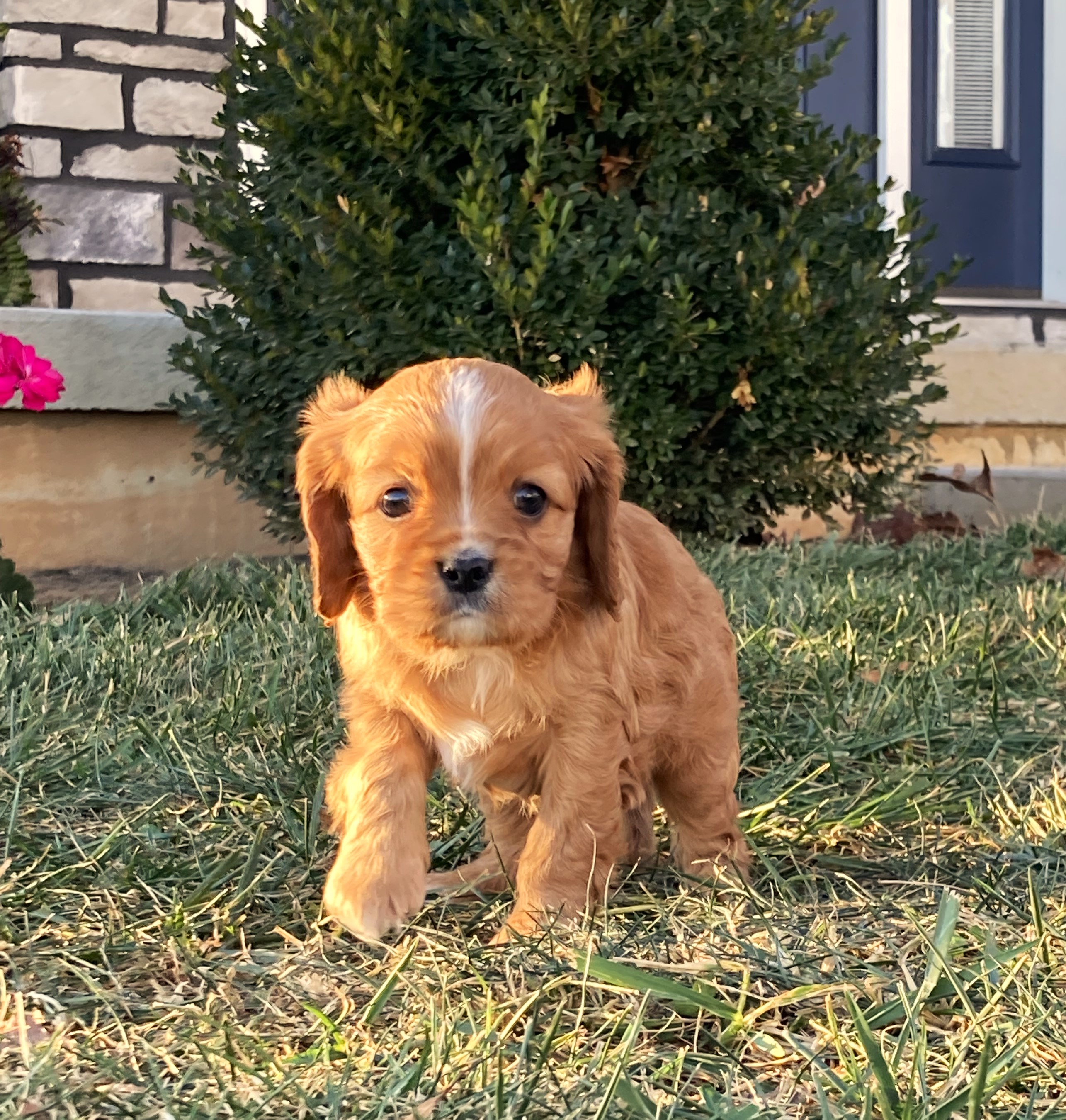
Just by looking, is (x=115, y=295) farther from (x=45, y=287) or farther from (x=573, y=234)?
(x=573, y=234)

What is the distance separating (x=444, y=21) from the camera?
204 inches

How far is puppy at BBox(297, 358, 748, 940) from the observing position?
7.91ft

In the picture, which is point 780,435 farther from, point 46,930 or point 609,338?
point 46,930

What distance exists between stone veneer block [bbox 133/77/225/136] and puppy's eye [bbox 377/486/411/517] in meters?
4.85

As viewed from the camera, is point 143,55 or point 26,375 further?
point 143,55

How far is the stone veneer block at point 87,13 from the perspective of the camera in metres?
6.61

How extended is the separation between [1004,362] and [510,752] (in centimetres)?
646

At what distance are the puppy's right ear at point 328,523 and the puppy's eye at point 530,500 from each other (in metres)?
0.36

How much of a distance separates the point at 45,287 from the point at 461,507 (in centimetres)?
501

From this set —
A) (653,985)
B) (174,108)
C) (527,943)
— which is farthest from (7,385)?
(653,985)

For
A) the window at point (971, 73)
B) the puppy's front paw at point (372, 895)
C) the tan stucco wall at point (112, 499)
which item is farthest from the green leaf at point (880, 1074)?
the window at point (971, 73)

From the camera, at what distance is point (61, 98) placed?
6695mm

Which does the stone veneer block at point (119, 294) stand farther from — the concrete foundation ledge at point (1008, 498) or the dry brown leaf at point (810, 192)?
the concrete foundation ledge at point (1008, 498)

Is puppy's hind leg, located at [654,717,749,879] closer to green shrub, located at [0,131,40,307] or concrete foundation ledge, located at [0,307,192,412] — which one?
concrete foundation ledge, located at [0,307,192,412]
